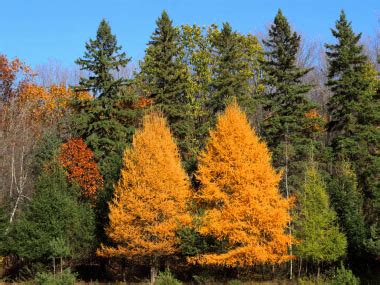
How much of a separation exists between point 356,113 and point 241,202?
40.1 ft

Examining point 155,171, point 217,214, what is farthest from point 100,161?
point 217,214

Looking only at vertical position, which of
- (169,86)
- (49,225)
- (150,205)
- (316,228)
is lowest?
(316,228)

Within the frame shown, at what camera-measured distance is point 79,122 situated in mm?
33469

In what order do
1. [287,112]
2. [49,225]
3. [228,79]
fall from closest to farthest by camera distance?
[49,225] → [287,112] → [228,79]

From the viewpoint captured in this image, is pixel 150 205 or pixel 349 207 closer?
pixel 150 205

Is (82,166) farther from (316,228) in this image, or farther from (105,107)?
(316,228)

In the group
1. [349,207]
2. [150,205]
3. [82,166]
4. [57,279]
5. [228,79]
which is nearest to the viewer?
[57,279]

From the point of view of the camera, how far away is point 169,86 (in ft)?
117

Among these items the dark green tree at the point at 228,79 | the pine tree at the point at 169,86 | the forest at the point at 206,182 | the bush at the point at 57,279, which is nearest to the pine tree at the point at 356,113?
the forest at the point at 206,182

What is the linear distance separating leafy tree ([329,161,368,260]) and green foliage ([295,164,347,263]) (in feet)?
7.36

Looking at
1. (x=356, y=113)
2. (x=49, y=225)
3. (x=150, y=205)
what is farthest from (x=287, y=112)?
(x=49, y=225)

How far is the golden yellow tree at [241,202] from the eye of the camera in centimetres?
2428

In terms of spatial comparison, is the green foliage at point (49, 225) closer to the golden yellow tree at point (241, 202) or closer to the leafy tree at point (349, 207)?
the golden yellow tree at point (241, 202)

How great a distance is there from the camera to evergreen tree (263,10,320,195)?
30578mm
